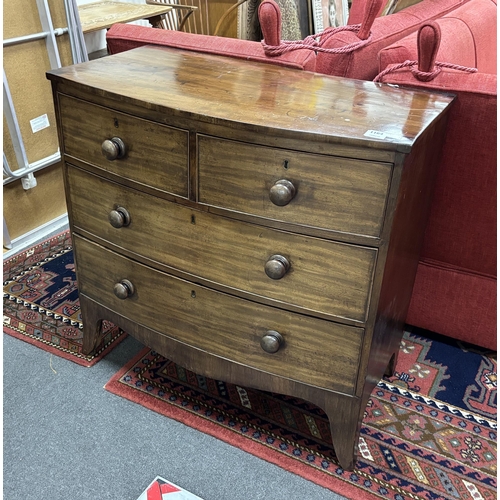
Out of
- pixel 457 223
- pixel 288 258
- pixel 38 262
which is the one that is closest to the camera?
pixel 288 258

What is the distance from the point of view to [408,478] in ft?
4.12

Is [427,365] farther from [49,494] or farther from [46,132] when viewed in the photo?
[46,132]

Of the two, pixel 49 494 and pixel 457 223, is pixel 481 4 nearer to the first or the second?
→ pixel 457 223

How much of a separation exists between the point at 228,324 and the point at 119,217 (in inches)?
13.7

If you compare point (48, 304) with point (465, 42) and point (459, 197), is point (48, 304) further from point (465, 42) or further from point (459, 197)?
point (465, 42)

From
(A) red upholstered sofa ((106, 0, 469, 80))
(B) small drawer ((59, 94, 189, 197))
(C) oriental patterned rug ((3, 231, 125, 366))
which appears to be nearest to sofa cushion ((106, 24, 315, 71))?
(A) red upholstered sofa ((106, 0, 469, 80))

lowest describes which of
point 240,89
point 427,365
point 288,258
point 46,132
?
point 427,365

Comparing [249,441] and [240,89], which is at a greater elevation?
[240,89]

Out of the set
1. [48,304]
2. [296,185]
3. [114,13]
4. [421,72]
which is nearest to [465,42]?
[421,72]

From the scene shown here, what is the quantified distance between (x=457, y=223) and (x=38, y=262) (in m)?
1.47

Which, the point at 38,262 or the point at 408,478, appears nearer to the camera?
the point at 408,478

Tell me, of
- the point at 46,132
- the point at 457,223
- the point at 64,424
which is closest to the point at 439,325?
the point at 457,223

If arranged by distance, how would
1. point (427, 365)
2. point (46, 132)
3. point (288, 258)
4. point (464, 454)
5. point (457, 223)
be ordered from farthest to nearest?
1. point (46, 132)
2. point (427, 365)
3. point (457, 223)
4. point (464, 454)
5. point (288, 258)

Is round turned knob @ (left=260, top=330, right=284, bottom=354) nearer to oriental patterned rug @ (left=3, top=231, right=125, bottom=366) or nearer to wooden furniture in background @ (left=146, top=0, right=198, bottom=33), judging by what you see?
oriental patterned rug @ (left=3, top=231, right=125, bottom=366)
